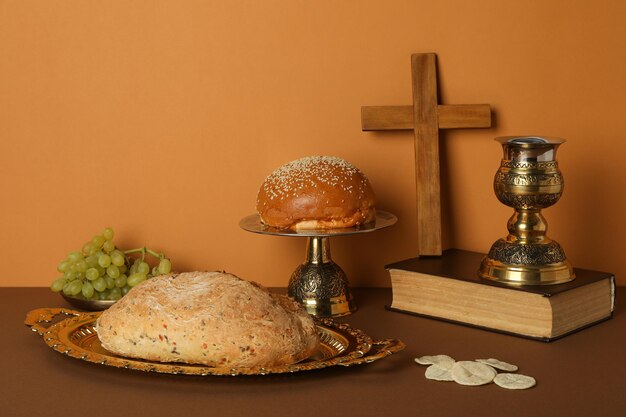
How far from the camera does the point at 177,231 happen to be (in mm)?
1886

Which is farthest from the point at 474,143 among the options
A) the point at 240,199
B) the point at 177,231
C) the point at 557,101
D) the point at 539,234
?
the point at 177,231

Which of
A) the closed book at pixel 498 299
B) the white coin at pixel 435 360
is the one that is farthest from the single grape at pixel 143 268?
the white coin at pixel 435 360

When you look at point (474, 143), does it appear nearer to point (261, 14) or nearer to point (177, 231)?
point (261, 14)

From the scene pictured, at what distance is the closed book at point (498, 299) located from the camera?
1491 mm

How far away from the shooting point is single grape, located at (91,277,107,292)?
1.68m

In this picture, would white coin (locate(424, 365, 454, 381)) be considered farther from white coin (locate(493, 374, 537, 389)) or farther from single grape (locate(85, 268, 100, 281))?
single grape (locate(85, 268, 100, 281))

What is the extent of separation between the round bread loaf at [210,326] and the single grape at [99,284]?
302mm

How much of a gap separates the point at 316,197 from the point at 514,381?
493 millimetres

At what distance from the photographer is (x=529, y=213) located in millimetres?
1585

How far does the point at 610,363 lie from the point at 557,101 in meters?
0.59

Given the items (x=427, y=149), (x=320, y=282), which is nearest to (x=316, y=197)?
(x=320, y=282)

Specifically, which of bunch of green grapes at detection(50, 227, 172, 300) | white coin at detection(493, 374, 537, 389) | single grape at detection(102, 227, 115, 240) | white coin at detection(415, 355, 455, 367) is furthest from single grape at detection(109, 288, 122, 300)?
white coin at detection(493, 374, 537, 389)

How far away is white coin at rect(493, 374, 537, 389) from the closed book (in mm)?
204

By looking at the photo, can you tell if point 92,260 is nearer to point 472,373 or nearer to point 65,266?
point 65,266
